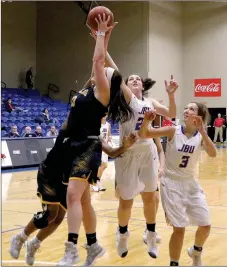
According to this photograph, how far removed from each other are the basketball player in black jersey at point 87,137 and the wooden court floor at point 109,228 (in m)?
0.77

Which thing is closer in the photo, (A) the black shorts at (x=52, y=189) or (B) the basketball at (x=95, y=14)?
(B) the basketball at (x=95, y=14)

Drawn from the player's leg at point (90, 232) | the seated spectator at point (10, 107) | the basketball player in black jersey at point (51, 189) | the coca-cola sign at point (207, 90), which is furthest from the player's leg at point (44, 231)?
the coca-cola sign at point (207, 90)

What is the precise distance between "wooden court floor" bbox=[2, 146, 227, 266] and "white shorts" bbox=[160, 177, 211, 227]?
62cm

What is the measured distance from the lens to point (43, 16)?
23953 mm

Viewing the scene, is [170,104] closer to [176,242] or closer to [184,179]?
[184,179]

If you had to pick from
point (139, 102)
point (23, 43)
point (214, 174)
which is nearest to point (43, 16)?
point (23, 43)

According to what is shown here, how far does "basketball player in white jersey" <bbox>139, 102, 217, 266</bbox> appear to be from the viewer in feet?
13.0

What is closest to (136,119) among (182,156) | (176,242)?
(182,156)

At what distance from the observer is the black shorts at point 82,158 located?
12.1ft

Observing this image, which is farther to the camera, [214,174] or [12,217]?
[214,174]

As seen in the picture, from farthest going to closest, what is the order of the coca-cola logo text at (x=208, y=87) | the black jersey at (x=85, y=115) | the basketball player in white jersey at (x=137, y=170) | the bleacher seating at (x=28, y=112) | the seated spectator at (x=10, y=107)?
the coca-cola logo text at (x=208, y=87)
the seated spectator at (x=10, y=107)
the bleacher seating at (x=28, y=112)
the basketball player in white jersey at (x=137, y=170)
the black jersey at (x=85, y=115)

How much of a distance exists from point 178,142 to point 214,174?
28.3 feet

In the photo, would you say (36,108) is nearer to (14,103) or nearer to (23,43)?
(14,103)

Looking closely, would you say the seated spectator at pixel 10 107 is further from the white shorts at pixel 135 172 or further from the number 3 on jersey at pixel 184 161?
the number 3 on jersey at pixel 184 161
